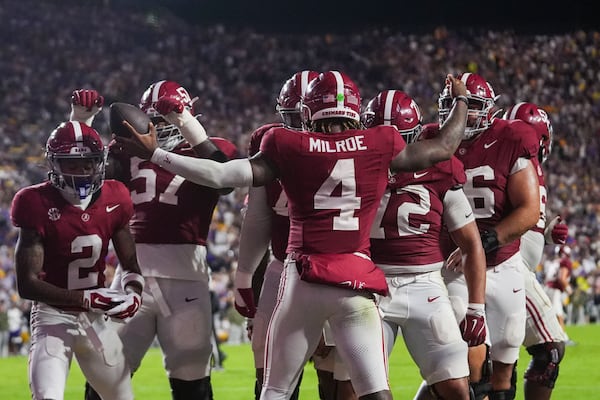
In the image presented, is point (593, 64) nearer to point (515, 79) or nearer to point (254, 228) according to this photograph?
point (515, 79)

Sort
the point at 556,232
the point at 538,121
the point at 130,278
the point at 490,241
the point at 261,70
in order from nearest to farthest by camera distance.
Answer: the point at 130,278, the point at 490,241, the point at 538,121, the point at 556,232, the point at 261,70

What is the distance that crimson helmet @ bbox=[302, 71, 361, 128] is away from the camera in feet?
14.0

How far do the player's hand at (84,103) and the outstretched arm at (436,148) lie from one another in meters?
2.10

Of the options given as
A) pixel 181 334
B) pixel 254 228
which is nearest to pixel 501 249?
pixel 254 228

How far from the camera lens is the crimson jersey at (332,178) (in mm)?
4137

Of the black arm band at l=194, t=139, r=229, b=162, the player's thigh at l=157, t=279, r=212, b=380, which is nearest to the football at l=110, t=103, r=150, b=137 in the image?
the black arm band at l=194, t=139, r=229, b=162

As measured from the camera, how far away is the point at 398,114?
5.02 meters

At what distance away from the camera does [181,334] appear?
5332 millimetres

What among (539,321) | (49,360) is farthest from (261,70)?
(49,360)

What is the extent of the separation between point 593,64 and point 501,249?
21985 millimetres

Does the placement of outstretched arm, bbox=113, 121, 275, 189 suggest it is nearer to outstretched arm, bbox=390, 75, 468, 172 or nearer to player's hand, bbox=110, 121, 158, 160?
player's hand, bbox=110, 121, 158, 160

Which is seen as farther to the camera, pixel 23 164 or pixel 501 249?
pixel 23 164

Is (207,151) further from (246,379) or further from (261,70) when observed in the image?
(261,70)

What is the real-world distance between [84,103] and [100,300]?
1508mm
